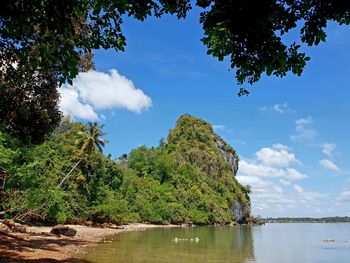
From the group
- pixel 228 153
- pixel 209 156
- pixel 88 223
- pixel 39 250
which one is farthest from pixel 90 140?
pixel 228 153

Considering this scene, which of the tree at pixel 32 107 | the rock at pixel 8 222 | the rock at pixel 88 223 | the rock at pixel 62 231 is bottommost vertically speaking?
the rock at pixel 62 231

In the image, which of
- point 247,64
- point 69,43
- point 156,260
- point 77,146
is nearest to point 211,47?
point 247,64

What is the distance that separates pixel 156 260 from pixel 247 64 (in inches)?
732

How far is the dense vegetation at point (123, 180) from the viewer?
28.0m

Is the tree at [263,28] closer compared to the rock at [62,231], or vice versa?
the tree at [263,28]

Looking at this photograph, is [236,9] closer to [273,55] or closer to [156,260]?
[273,55]

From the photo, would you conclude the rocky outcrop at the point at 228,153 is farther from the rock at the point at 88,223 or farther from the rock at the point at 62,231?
the rock at the point at 62,231

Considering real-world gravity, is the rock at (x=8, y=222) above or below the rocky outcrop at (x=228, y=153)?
below

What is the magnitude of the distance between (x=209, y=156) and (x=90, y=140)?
7006 cm

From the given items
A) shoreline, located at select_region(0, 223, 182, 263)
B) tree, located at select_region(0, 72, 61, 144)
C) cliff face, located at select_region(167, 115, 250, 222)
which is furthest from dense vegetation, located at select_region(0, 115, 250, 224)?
tree, located at select_region(0, 72, 61, 144)

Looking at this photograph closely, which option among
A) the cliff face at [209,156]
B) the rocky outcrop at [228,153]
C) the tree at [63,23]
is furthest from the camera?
the rocky outcrop at [228,153]

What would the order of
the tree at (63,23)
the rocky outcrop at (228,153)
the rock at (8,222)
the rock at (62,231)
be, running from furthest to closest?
the rocky outcrop at (228,153) < the rock at (62,231) < the rock at (8,222) < the tree at (63,23)

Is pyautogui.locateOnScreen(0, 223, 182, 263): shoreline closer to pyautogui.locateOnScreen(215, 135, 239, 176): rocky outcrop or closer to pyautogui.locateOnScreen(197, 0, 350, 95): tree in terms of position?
pyautogui.locateOnScreen(197, 0, 350, 95): tree

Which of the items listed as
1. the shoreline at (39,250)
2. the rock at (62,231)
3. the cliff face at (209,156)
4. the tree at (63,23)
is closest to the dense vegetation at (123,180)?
the cliff face at (209,156)
